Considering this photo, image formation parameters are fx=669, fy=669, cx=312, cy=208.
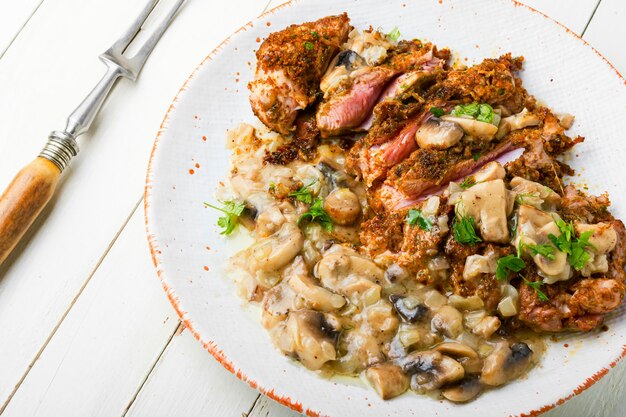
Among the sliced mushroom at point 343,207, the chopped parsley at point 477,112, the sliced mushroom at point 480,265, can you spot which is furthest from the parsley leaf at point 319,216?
the chopped parsley at point 477,112

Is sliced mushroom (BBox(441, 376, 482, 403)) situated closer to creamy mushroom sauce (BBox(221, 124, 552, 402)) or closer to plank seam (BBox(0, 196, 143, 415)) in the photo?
creamy mushroom sauce (BBox(221, 124, 552, 402))

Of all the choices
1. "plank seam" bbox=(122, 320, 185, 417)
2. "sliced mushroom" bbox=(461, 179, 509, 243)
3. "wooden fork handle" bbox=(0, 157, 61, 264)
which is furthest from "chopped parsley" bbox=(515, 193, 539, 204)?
"wooden fork handle" bbox=(0, 157, 61, 264)

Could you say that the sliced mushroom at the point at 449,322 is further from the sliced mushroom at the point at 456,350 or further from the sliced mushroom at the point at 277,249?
the sliced mushroom at the point at 277,249

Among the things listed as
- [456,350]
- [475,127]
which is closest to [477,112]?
[475,127]

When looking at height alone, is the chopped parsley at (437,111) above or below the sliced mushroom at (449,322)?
above

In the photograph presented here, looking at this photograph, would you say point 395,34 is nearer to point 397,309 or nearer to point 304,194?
point 304,194

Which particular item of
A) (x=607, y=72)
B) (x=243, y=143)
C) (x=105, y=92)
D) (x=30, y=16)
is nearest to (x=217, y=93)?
(x=243, y=143)
